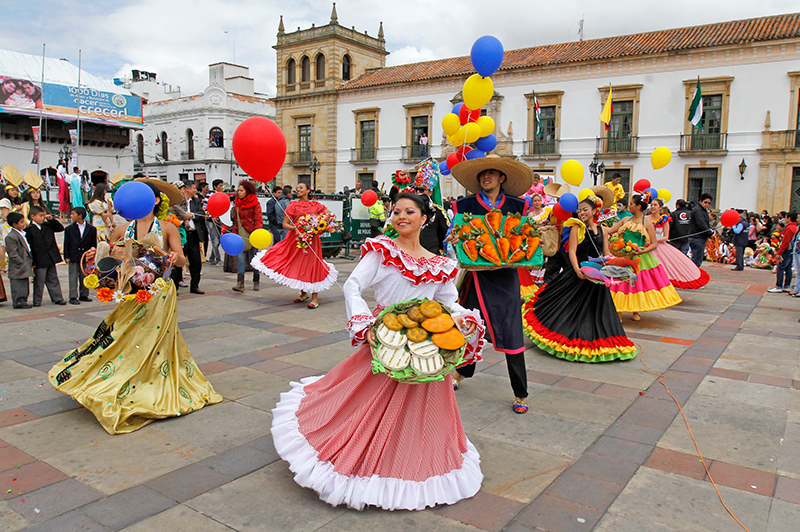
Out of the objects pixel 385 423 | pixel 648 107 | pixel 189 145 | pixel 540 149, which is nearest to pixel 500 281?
pixel 385 423

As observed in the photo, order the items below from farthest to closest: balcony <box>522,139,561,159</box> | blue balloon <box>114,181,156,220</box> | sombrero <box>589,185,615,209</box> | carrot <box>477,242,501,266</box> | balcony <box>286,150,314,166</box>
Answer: balcony <box>286,150,314,166</box> < balcony <box>522,139,561,159</box> < sombrero <box>589,185,615,209</box> < carrot <box>477,242,501,266</box> < blue balloon <box>114,181,156,220</box>

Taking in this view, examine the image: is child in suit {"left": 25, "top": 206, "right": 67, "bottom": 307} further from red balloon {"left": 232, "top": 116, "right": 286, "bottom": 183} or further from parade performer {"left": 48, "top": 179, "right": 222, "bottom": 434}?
red balloon {"left": 232, "top": 116, "right": 286, "bottom": 183}

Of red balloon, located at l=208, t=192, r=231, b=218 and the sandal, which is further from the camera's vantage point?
red balloon, located at l=208, t=192, r=231, b=218

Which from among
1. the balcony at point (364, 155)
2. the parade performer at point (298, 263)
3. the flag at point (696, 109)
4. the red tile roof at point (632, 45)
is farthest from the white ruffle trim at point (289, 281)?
the balcony at point (364, 155)

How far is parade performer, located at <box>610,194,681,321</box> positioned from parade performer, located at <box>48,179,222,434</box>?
5.46m

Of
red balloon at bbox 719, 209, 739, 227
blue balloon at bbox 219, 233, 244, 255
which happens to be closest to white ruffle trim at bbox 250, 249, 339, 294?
blue balloon at bbox 219, 233, 244, 255

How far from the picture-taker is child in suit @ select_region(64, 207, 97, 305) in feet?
26.4

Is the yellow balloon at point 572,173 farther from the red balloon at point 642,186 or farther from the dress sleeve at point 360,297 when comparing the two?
the dress sleeve at point 360,297

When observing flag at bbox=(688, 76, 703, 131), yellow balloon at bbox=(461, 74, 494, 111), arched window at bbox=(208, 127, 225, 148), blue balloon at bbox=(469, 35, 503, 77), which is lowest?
yellow balloon at bbox=(461, 74, 494, 111)

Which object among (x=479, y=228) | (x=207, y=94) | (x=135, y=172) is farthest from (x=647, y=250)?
(x=135, y=172)

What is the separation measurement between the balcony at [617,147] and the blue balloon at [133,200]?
27721 mm

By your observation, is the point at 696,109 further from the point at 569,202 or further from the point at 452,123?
the point at 452,123

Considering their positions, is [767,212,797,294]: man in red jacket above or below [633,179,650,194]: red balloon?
below

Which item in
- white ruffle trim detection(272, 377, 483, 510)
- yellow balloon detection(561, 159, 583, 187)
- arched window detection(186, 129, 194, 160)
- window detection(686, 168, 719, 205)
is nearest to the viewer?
white ruffle trim detection(272, 377, 483, 510)
